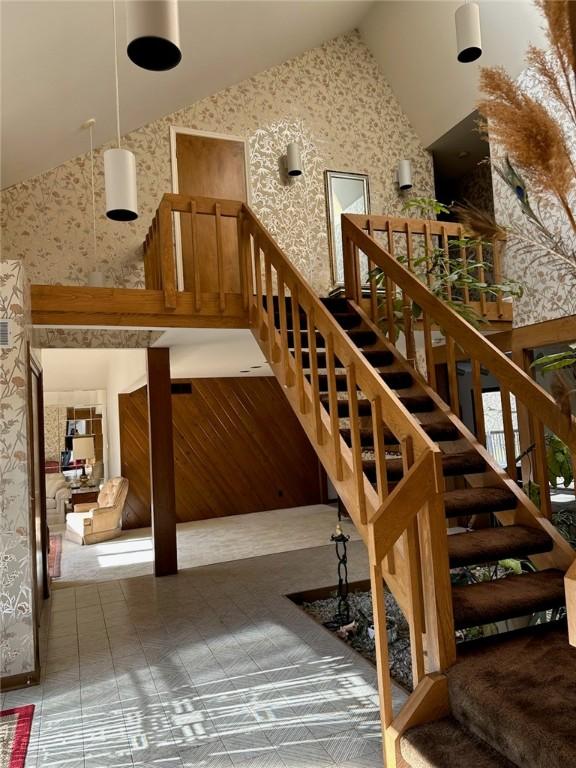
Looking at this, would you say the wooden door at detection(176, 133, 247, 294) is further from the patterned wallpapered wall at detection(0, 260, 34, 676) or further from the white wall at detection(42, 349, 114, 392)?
the patterned wallpapered wall at detection(0, 260, 34, 676)

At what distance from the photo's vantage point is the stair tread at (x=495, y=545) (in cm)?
284

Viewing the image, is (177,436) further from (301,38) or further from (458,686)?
(458,686)

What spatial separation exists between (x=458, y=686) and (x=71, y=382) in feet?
30.8

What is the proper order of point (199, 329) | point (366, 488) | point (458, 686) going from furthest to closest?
point (199, 329)
point (366, 488)
point (458, 686)

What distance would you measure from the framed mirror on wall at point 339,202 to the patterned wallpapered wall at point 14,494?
436 cm

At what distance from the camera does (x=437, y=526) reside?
2332 millimetres

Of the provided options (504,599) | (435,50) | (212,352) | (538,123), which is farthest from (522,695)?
(435,50)

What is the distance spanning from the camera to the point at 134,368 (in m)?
6.97

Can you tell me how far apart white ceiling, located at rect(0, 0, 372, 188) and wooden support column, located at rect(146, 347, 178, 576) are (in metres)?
2.24

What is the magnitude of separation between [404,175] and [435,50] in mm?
1461

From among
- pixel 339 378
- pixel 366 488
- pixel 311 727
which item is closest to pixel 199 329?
pixel 339 378

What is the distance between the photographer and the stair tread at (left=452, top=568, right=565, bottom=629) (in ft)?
8.22

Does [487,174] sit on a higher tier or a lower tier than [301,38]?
lower

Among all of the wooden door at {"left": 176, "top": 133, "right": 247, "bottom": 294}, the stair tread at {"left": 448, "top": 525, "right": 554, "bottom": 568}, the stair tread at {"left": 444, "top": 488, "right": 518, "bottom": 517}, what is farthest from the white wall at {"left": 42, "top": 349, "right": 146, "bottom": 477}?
the stair tread at {"left": 448, "top": 525, "right": 554, "bottom": 568}
